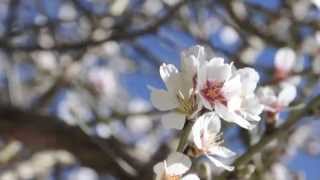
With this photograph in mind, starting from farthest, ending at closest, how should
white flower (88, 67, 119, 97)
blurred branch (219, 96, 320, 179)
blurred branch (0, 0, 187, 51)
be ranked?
white flower (88, 67, 119, 97), blurred branch (0, 0, 187, 51), blurred branch (219, 96, 320, 179)

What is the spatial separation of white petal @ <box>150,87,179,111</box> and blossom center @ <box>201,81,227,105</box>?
0.05 metres

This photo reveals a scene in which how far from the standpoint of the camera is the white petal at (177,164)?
1048 mm

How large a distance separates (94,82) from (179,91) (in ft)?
6.16

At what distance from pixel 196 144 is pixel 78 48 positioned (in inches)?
44.1

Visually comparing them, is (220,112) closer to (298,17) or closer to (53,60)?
(298,17)

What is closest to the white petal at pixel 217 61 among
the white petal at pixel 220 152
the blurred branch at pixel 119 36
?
the white petal at pixel 220 152

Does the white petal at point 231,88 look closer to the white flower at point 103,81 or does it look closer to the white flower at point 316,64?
the white flower at point 316,64

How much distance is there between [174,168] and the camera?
105 centimetres

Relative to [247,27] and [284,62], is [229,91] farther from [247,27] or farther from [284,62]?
[247,27]

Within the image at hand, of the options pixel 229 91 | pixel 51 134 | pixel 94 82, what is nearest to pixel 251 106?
pixel 229 91

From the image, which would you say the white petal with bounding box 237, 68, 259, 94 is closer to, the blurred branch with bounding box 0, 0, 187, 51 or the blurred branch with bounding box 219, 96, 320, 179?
the blurred branch with bounding box 219, 96, 320, 179

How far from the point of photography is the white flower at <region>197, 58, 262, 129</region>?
1.09 metres

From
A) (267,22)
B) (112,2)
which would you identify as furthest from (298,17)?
(112,2)

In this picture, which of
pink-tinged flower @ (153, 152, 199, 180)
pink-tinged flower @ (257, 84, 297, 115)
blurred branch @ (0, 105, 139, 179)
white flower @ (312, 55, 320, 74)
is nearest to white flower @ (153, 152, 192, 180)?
pink-tinged flower @ (153, 152, 199, 180)
